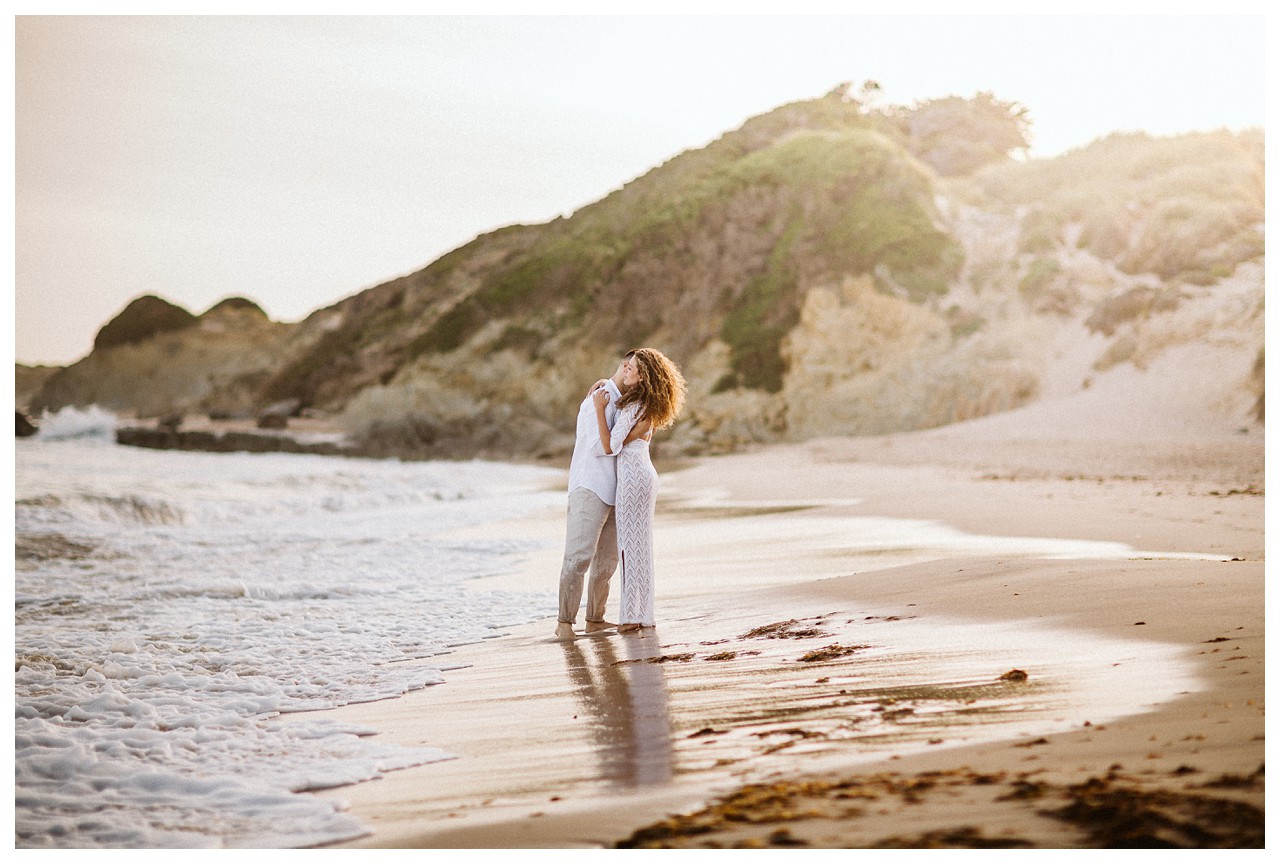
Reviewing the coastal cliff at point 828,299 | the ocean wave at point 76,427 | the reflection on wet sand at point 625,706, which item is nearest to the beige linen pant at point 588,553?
the reflection on wet sand at point 625,706

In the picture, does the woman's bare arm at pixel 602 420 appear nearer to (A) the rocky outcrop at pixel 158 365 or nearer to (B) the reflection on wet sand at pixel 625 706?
(B) the reflection on wet sand at pixel 625 706

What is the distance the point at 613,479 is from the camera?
5434mm

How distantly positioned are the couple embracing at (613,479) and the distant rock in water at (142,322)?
68.1 meters

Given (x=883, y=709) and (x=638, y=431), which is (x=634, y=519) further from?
(x=883, y=709)

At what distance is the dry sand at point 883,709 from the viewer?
219 centimetres

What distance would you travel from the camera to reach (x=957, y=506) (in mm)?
9555

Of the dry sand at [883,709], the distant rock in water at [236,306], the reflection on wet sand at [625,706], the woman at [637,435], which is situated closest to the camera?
the dry sand at [883,709]

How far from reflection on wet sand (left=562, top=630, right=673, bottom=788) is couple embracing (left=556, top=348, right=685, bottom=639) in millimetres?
470

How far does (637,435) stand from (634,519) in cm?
48

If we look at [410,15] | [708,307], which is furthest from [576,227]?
[410,15]

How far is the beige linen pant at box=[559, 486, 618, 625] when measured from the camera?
532 cm

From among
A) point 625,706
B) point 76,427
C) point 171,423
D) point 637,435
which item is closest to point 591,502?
point 637,435

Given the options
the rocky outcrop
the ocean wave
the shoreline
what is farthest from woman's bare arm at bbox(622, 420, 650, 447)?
the rocky outcrop
